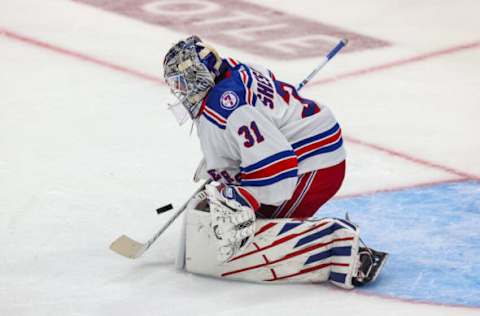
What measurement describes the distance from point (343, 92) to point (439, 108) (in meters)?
0.47

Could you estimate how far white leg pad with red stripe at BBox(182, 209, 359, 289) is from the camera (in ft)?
14.2

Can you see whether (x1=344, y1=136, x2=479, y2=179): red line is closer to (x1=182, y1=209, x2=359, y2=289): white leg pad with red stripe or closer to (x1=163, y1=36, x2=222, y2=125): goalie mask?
(x1=182, y1=209, x2=359, y2=289): white leg pad with red stripe

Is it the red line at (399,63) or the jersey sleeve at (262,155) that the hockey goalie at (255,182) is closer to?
the jersey sleeve at (262,155)

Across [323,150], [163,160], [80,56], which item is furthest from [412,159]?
[80,56]

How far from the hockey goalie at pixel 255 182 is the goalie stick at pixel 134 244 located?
169mm

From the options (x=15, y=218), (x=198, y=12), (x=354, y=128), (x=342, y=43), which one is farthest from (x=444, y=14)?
(x=15, y=218)

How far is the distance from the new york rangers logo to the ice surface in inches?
Result: 23.1

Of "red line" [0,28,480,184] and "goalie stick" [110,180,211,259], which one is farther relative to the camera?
"red line" [0,28,480,184]

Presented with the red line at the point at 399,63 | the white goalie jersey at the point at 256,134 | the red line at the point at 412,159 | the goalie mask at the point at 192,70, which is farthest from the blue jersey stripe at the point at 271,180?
the red line at the point at 399,63

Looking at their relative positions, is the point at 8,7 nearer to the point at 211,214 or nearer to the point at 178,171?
the point at 178,171

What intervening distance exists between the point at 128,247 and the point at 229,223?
53cm

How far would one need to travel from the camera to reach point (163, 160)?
18.4 ft

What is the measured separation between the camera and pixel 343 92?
6520 millimetres

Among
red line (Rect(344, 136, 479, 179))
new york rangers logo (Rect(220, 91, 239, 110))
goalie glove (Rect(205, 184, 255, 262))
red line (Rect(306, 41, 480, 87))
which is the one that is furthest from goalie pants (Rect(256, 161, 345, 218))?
red line (Rect(306, 41, 480, 87))
